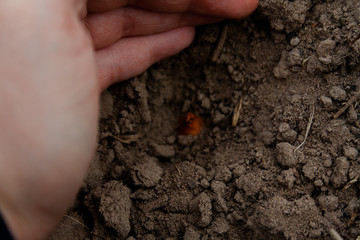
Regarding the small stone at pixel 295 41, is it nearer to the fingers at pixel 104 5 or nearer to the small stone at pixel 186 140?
the small stone at pixel 186 140

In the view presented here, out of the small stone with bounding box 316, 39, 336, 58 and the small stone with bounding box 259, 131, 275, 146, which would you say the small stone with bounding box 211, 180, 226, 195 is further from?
the small stone with bounding box 316, 39, 336, 58

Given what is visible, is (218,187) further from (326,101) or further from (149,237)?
(326,101)

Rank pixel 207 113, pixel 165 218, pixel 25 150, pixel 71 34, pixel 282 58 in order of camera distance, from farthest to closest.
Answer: pixel 207 113
pixel 282 58
pixel 165 218
pixel 71 34
pixel 25 150

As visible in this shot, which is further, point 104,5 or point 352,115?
point 104,5

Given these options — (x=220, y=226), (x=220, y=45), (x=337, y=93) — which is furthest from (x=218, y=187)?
(x=220, y=45)

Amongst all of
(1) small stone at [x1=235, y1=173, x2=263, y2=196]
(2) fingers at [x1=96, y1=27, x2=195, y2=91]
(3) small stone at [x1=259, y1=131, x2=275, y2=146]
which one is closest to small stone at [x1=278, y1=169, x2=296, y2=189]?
(1) small stone at [x1=235, y1=173, x2=263, y2=196]

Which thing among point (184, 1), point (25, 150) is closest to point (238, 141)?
point (184, 1)

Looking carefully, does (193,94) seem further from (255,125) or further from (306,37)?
(306,37)
